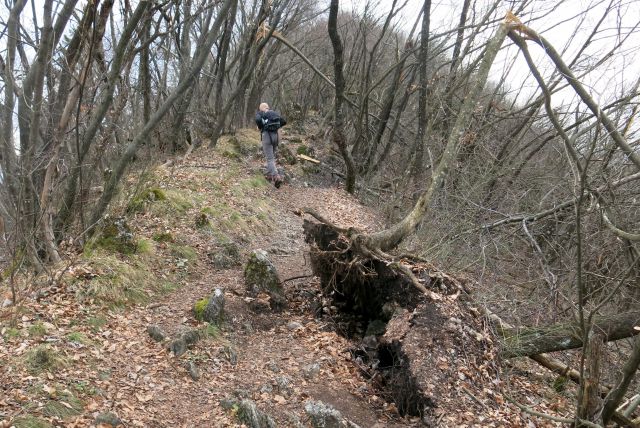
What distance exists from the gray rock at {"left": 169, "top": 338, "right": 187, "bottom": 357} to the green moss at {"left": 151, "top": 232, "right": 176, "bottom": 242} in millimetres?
2310

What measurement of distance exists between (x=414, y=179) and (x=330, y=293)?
22.5 feet

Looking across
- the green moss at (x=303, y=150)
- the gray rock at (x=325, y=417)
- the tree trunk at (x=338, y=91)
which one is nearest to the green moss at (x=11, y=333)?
the gray rock at (x=325, y=417)

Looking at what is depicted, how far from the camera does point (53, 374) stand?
3.71 meters

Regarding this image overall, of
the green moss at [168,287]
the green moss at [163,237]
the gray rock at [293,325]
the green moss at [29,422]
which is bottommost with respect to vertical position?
the green moss at [29,422]

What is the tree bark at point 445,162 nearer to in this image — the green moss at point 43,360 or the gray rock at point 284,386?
the gray rock at point 284,386

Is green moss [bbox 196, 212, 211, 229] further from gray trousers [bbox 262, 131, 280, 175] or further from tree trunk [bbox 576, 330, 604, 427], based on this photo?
tree trunk [bbox 576, 330, 604, 427]

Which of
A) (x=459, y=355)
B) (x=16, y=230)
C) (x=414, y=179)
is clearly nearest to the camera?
(x=16, y=230)

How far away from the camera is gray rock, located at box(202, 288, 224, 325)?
533 centimetres

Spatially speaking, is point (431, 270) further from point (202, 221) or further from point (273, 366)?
point (202, 221)

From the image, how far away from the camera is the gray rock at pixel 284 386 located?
4.53 m

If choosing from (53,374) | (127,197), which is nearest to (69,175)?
(127,197)

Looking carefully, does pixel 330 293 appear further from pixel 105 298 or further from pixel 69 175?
pixel 69 175

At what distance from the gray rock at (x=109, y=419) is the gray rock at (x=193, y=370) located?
958 millimetres

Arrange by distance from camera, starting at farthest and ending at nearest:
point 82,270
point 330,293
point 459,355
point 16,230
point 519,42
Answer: point 519,42
point 330,293
point 82,270
point 459,355
point 16,230
